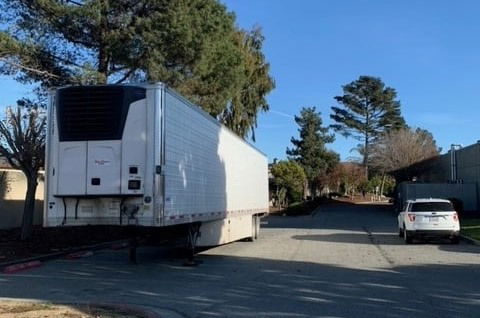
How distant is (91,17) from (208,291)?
14.6 m

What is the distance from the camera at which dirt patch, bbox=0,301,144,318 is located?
30.5 feet

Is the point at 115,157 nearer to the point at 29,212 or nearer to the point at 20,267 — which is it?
the point at 20,267

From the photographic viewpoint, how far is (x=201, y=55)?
26219 mm

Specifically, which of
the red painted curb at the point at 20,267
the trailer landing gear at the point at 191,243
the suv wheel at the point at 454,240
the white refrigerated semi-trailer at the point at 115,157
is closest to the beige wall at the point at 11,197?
the red painted curb at the point at 20,267

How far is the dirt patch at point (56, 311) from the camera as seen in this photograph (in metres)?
9.29

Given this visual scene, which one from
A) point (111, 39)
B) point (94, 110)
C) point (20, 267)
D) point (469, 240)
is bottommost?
point (20, 267)

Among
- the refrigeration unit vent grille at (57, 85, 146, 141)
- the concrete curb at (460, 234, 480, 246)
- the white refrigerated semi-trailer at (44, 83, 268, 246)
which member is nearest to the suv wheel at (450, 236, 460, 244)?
the concrete curb at (460, 234, 480, 246)

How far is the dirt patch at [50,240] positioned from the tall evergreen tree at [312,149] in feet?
211

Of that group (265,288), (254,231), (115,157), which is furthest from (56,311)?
(254,231)

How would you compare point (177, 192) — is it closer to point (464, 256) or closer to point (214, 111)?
point (464, 256)

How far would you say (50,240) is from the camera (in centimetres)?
2219

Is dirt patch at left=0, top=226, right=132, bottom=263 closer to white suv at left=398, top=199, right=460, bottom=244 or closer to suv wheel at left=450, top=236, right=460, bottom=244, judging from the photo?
white suv at left=398, top=199, right=460, bottom=244

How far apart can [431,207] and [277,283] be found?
493 inches

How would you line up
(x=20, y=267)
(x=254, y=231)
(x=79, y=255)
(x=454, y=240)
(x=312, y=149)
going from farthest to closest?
(x=312, y=149) < (x=254, y=231) < (x=454, y=240) < (x=79, y=255) < (x=20, y=267)
